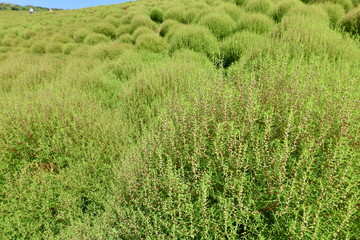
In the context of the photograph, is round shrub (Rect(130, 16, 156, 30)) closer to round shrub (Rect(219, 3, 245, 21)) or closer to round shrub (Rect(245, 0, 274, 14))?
round shrub (Rect(219, 3, 245, 21))

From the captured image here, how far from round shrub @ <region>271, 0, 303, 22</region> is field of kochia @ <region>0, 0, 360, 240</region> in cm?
7

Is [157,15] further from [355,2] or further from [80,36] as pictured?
[355,2]

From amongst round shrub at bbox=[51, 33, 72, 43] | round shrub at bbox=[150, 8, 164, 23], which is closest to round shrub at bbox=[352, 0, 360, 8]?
round shrub at bbox=[150, 8, 164, 23]

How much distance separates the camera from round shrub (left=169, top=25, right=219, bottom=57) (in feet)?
16.9

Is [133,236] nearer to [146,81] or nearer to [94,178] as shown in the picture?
[94,178]

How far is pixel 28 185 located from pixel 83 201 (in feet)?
2.50

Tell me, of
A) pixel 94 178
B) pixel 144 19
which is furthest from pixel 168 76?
pixel 144 19

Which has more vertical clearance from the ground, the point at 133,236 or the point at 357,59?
the point at 357,59

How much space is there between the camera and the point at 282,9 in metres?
5.91

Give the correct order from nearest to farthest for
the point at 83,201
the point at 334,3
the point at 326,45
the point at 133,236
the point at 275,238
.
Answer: the point at 275,238 → the point at 133,236 → the point at 83,201 → the point at 326,45 → the point at 334,3

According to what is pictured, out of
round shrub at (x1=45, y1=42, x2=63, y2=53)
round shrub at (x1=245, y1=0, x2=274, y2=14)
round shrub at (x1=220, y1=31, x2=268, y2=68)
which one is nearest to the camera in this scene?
round shrub at (x1=220, y1=31, x2=268, y2=68)

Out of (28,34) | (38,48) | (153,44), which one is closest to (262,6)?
(153,44)

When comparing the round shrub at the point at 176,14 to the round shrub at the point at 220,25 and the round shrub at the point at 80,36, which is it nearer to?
the round shrub at the point at 220,25

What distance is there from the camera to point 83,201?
2.39 metres
